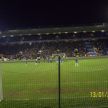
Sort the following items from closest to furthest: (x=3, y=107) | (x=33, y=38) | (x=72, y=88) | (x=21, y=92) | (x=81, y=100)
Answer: (x=3, y=107)
(x=81, y=100)
(x=21, y=92)
(x=72, y=88)
(x=33, y=38)

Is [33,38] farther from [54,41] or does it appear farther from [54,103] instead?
[54,103]

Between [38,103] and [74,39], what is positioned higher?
[74,39]

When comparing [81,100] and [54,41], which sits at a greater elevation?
[54,41]

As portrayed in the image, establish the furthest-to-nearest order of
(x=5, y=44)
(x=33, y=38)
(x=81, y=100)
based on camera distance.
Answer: (x=33, y=38), (x=5, y=44), (x=81, y=100)

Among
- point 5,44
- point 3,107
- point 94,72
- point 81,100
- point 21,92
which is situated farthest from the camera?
point 5,44

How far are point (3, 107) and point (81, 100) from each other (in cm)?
323

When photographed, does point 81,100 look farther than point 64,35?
No

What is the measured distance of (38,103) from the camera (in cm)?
1444

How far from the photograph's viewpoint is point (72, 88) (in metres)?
19.0

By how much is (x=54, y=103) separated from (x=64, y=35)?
7630 centimetres

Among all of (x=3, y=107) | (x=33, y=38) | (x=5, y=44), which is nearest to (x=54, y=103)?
(x=3, y=107)

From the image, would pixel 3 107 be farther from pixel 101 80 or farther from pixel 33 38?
pixel 33 38

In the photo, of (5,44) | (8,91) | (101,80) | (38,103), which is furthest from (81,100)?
(5,44)

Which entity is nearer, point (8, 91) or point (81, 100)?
point (81, 100)
